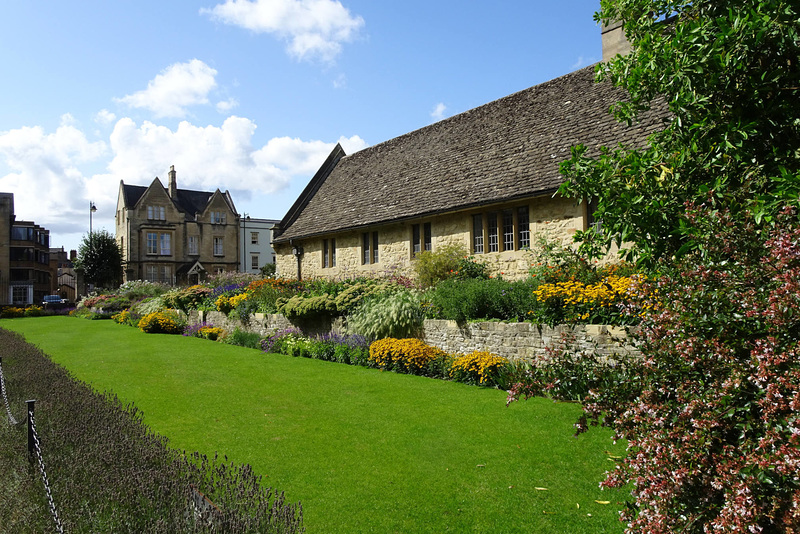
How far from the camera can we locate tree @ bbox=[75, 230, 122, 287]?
148ft

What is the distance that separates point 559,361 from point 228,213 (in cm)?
5407

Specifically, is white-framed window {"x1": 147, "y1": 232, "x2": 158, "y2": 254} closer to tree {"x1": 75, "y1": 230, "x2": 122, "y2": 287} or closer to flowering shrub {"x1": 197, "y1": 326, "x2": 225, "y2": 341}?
tree {"x1": 75, "y1": 230, "x2": 122, "y2": 287}

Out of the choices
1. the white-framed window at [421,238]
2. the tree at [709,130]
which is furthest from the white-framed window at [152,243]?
the tree at [709,130]

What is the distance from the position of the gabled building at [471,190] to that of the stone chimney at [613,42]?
0.91 meters

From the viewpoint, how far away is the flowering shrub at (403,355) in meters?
11.6

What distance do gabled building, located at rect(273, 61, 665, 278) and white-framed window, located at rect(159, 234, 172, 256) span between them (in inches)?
1193

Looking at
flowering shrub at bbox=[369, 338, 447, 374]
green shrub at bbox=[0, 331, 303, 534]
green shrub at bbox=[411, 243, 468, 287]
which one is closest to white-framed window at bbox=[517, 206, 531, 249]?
green shrub at bbox=[411, 243, 468, 287]

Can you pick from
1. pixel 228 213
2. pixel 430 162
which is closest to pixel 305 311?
pixel 430 162

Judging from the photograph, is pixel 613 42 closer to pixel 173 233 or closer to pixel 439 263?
pixel 439 263

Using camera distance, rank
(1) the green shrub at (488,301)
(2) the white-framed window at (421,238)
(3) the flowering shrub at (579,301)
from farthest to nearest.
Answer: (2) the white-framed window at (421,238) → (1) the green shrub at (488,301) → (3) the flowering shrub at (579,301)

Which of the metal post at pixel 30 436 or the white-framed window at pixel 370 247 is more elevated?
the white-framed window at pixel 370 247

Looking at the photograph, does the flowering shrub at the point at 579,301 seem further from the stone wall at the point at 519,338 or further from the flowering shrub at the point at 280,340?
the flowering shrub at the point at 280,340

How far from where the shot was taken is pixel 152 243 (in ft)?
Result: 162

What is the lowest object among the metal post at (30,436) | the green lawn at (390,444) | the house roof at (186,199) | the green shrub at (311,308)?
the green lawn at (390,444)
